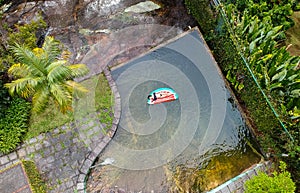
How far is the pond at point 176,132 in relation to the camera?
8.62 metres

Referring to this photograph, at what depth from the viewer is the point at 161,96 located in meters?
9.48

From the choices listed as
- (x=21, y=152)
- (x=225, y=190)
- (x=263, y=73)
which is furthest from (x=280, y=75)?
(x=21, y=152)

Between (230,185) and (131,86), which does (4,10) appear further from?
(230,185)

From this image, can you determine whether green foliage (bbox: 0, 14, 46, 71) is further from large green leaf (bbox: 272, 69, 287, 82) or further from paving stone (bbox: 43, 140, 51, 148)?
large green leaf (bbox: 272, 69, 287, 82)

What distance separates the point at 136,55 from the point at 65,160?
160 inches

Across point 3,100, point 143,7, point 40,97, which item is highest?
point 143,7

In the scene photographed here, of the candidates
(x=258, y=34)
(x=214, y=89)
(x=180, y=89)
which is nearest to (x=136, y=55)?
(x=180, y=89)

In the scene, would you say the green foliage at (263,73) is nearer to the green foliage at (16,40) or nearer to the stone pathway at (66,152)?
the stone pathway at (66,152)

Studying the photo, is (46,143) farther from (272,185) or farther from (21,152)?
(272,185)

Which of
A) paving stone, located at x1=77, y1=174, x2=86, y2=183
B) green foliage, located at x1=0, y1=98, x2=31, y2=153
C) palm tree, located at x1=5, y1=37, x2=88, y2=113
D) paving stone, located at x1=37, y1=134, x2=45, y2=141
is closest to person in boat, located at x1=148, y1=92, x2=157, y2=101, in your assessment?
palm tree, located at x1=5, y1=37, x2=88, y2=113

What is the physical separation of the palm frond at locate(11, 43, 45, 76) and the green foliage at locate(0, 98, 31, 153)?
1.85 meters

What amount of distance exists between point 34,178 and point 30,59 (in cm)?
327

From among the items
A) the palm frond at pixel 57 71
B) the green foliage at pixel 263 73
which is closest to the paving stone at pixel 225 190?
the green foliage at pixel 263 73

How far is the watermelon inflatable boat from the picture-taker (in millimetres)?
9477
